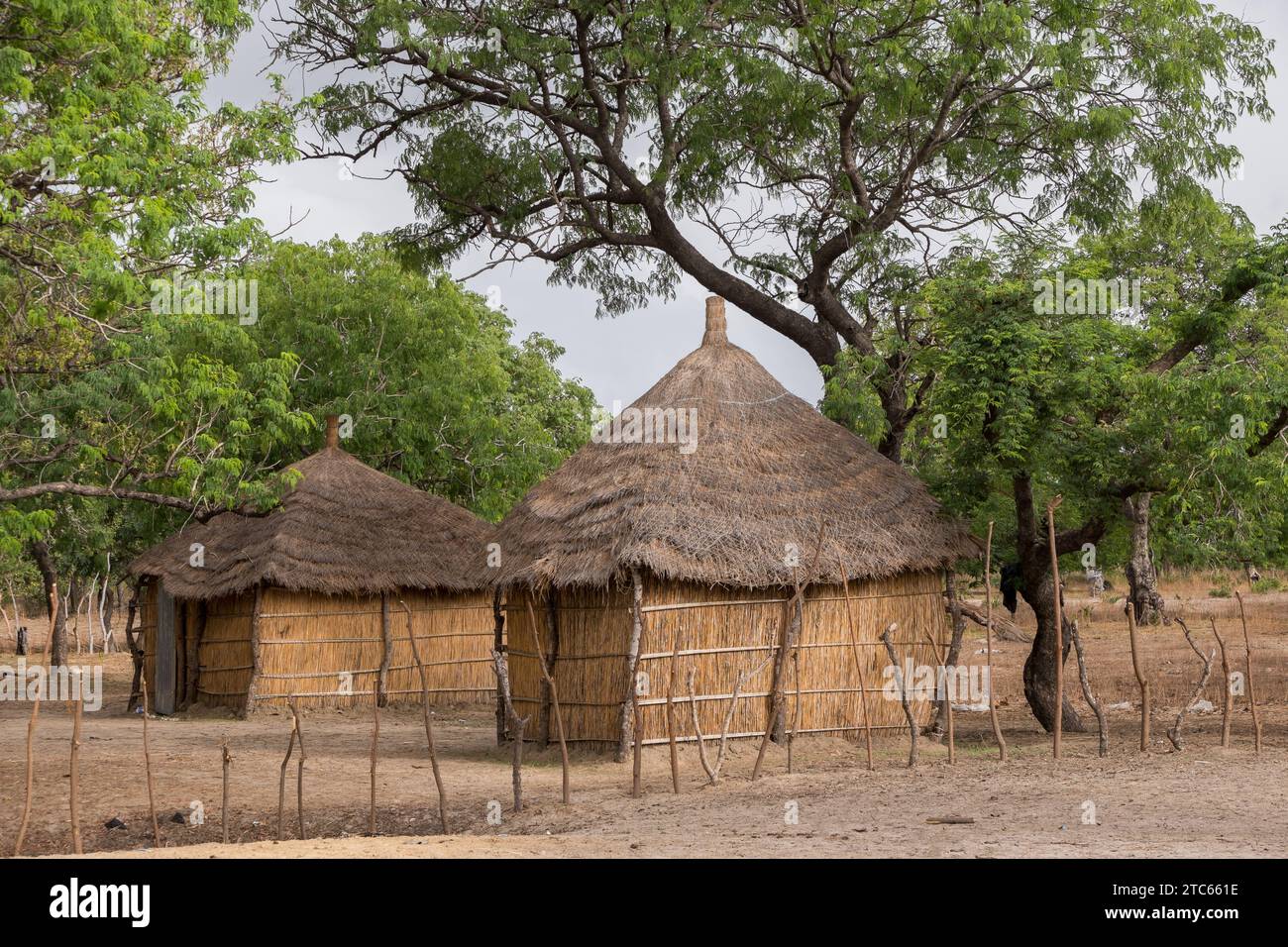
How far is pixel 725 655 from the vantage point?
12906 mm

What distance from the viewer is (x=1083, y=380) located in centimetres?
1291

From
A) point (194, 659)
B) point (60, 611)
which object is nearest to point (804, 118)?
point (194, 659)

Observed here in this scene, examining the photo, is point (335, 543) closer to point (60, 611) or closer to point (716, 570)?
point (716, 570)

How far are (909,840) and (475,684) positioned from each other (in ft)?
41.4

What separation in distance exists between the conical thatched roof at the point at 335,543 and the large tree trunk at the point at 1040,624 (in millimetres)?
6828

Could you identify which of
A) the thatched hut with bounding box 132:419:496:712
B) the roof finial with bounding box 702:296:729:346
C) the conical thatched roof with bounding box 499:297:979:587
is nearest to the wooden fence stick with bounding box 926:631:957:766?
the conical thatched roof with bounding box 499:297:979:587

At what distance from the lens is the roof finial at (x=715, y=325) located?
15.7m

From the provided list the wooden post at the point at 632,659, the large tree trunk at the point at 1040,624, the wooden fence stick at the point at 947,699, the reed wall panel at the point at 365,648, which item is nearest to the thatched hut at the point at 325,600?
the reed wall panel at the point at 365,648

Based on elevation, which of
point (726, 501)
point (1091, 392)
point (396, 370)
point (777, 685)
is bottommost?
point (777, 685)

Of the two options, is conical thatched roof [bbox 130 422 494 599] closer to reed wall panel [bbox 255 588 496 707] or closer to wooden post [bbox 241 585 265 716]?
wooden post [bbox 241 585 265 716]

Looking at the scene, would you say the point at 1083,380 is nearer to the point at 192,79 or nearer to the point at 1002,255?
the point at 1002,255

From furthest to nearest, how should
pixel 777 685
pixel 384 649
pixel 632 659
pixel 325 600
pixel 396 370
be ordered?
pixel 396 370
pixel 384 649
pixel 325 600
pixel 632 659
pixel 777 685

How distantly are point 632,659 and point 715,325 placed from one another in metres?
4.94

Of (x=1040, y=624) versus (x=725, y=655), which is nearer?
(x=725, y=655)
